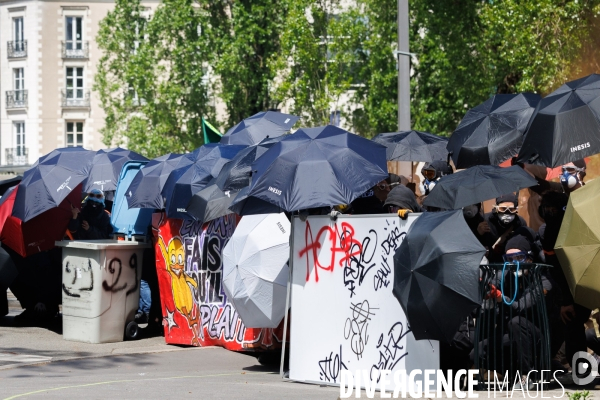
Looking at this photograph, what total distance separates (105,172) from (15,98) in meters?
47.1

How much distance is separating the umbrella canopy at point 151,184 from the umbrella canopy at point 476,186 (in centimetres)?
389

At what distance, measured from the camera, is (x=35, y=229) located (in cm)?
1294

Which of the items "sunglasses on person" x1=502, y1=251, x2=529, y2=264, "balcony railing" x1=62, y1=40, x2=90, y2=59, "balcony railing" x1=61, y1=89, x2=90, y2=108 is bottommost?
"sunglasses on person" x1=502, y1=251, x2=529, y2=264

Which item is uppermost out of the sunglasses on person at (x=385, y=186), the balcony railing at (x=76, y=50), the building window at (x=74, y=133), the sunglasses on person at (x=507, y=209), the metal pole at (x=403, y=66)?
the balcony railing at (x=76, y=50)

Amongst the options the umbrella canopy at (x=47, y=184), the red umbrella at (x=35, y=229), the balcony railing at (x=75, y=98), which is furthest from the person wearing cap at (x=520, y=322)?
the balcony railing at (x=75, y=98)

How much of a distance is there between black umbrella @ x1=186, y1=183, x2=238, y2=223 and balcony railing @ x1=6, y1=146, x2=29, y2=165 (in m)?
50.2

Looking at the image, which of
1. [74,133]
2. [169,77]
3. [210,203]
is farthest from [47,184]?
[74,133]

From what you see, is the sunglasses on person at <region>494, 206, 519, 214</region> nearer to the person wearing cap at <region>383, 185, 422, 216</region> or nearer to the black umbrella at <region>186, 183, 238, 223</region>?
the person wearing cap at <region>383, 185, 422, 216</region>

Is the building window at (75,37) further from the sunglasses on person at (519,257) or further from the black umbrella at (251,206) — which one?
the sunglasses on person at (519,257)

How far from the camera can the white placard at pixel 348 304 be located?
27.8ft

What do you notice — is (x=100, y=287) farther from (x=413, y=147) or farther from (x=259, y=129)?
(x=413, y=147)

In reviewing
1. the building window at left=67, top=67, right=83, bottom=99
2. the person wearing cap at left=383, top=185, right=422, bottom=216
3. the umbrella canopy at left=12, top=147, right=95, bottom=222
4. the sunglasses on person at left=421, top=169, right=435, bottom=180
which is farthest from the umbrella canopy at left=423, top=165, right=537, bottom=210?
the building window at left=67, top=67, right=83, bottom=99

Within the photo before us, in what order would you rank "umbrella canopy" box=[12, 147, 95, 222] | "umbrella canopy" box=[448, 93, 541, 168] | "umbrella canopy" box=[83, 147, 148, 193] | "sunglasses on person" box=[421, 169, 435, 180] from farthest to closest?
"umbrella canopy" box=[83, 147, 148, 193]
"umbrella canopy" box=[12, 147, 95, 222]
"sunglasses on person" box=[421, 169, 435, 180]
"umbrella canopy" box=[448, 93, 541, 168]

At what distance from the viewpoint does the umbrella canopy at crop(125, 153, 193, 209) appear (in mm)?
12086
